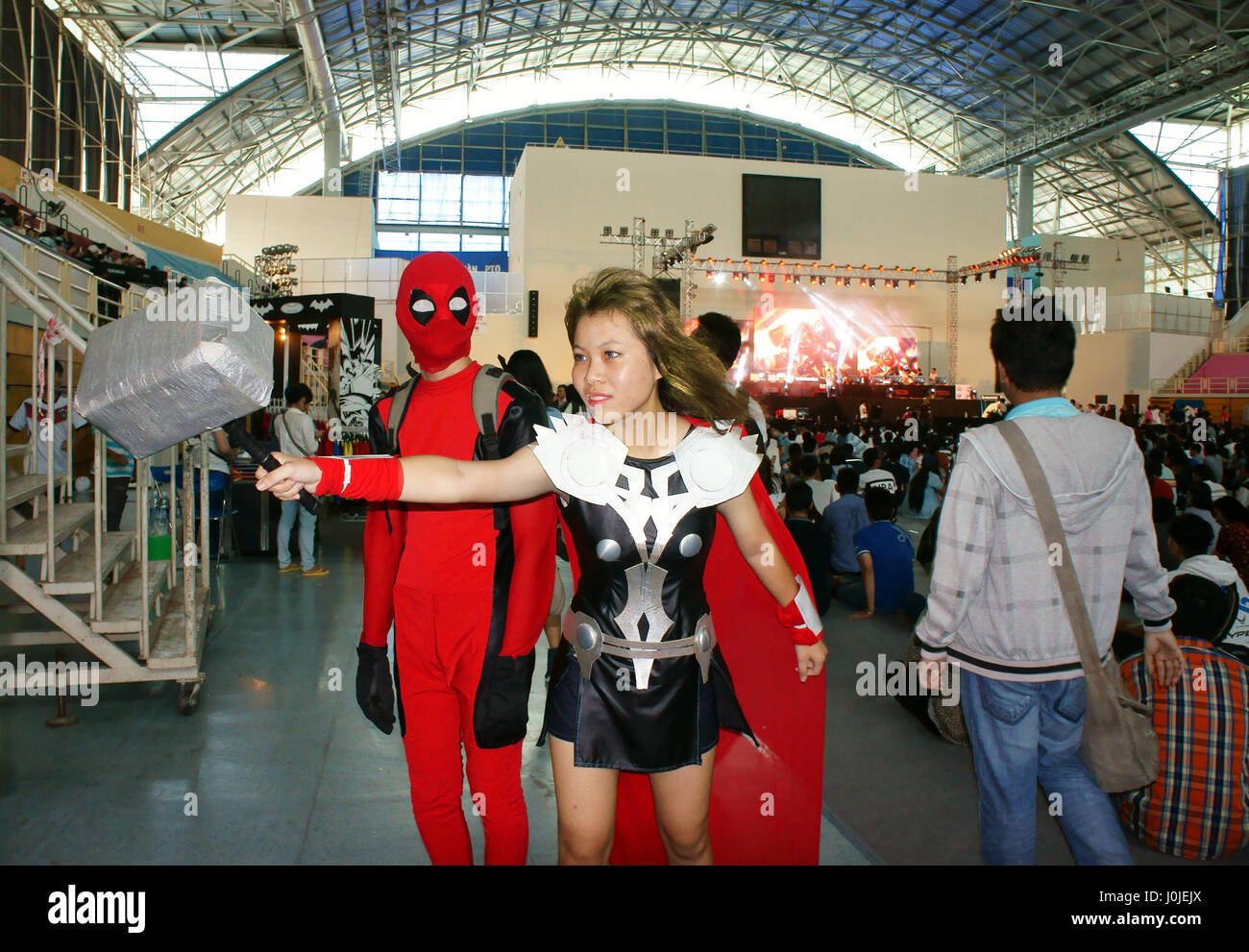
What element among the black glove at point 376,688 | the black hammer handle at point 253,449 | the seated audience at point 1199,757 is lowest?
the seated audience at point 1199,757

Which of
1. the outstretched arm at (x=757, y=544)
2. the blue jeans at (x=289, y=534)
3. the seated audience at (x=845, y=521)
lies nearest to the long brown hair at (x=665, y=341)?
the outstretched arm at (x=757, y=544)

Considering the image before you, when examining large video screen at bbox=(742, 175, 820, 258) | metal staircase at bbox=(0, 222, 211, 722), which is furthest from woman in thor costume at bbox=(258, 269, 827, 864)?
large video screen at bbox=(742, 175, 820, 258)

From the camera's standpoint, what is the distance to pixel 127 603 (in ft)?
13.1

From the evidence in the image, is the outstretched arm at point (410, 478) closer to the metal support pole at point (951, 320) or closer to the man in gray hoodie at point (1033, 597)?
the man in gray hoodie at point (1033, 597)

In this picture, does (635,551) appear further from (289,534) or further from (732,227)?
(732,227)

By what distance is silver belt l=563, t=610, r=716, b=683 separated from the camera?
1.80 m

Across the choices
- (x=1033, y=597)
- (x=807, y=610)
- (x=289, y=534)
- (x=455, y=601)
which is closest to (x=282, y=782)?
(x=455, y=601)

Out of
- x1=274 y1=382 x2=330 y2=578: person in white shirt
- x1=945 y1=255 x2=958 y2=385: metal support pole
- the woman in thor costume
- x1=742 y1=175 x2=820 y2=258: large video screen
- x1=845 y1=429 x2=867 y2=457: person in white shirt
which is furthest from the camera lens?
x1=945 y1=255 x2=958 y2=385: metal support pole

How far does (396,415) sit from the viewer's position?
235cm

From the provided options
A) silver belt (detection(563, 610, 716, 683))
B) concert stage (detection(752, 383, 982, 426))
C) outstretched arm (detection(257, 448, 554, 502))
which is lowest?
silver belt (detection(563, 610, 716, 683))

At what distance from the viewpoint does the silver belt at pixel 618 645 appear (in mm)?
1805

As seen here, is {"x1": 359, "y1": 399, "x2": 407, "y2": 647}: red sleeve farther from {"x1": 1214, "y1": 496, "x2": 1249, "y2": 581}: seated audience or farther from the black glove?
→ {"x1": 1214, "y1": 496, "x2": 1249, "y2": 581}: seated audience

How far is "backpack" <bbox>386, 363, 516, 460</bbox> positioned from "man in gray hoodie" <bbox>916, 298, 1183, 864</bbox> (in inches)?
46.2

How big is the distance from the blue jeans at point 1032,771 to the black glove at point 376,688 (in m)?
1.52
